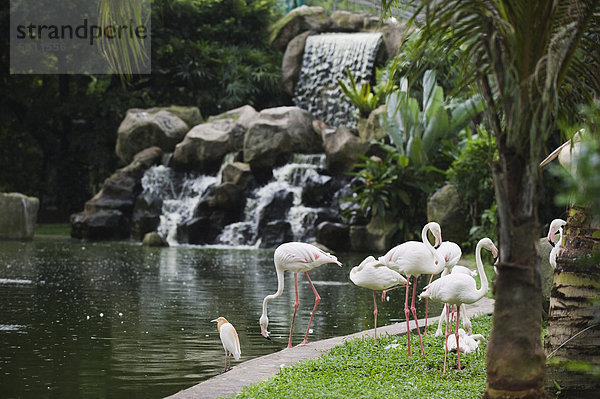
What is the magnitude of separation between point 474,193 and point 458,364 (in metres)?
11.5

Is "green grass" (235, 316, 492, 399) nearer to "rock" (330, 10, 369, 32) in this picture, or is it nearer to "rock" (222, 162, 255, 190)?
"rock" (222, 162, 255, 190)

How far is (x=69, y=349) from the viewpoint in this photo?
7.15 meters

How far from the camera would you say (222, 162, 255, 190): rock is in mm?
22688

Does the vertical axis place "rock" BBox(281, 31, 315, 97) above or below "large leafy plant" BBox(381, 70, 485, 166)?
above

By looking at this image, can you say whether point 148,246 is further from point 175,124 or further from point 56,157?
point 56,157

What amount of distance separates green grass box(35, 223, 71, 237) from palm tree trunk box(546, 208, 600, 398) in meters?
22.8

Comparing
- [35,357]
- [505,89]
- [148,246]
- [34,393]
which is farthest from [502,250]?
[148,246]

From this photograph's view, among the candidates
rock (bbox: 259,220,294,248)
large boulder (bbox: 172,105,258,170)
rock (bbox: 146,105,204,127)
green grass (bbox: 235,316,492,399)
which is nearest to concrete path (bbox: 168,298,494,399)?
green grass (bbox: 235,316,492,399)

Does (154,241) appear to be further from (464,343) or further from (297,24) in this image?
(464,343)

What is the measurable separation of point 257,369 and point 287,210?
16.4m

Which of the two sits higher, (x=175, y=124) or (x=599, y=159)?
(x=175, y=124)

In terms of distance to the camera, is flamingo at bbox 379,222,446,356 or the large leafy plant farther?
the large leafy plant

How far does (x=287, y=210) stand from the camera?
73.5ft

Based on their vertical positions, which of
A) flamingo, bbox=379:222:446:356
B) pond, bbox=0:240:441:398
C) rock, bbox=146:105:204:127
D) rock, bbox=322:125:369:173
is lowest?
pond, bbox=0:240:441:398
